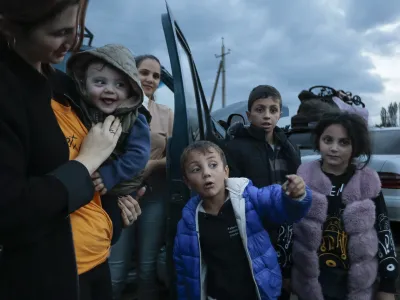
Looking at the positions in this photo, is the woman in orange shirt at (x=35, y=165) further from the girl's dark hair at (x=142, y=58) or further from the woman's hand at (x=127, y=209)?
the girl's dark hair at (x=142, y=58)

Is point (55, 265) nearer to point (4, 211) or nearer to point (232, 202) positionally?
point (4, 211)

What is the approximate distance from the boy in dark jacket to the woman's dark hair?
1804 millimetres

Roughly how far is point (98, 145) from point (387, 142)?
4881mm

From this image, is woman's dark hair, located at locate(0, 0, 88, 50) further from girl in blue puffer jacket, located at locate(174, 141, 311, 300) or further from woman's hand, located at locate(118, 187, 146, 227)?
girl in blue puffer jacket, located at locate(174, 141, 311, 300)

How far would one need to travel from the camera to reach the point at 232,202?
1.83 m

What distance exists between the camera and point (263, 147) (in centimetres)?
261

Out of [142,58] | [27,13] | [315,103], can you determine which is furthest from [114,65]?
[315,103]

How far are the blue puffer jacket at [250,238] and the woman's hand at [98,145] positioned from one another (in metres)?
0.86

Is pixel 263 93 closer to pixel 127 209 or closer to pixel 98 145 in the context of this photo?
pixel 127 209

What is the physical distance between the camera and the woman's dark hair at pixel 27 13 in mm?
792

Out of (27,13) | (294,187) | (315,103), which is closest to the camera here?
(27,13)

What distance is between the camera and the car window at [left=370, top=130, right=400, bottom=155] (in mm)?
4836

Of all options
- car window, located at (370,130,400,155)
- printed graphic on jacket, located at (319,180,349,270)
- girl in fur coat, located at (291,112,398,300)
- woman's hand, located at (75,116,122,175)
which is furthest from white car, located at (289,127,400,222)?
woman's hand, located at (75,116,122,175)

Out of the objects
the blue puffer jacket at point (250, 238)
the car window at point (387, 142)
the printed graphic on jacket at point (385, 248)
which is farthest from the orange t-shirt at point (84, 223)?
the car window at point (387, 142)
